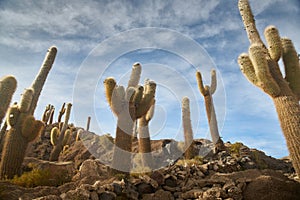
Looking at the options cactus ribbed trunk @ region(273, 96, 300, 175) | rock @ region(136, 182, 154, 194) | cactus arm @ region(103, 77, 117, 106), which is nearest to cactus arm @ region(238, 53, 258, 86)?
cactus ribbed trunk @ region(273, 96, 300, 175)

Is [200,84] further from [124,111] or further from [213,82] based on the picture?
[124,111]

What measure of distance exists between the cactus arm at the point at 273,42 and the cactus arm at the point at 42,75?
865 centimetres

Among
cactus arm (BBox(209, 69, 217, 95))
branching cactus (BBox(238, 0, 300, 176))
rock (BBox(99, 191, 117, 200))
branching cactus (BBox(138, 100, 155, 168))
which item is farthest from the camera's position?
cactus arm (BBox(209, 69, 217, 95))

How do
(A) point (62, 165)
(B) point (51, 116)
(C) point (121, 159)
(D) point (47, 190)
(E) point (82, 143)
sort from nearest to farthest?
(D) point (47, 190) < (C) point (121, 159) < (A) point (62, 165) < (E) point (82, 143) < (B) point (51, 116)

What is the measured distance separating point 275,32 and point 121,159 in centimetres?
656

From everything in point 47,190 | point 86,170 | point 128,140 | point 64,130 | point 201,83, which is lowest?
point 47,190

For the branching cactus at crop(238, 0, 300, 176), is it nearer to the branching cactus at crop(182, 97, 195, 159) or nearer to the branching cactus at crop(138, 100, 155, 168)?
the branching cactus at crop(138, 100, 155, 168)

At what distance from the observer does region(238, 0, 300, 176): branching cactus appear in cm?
691

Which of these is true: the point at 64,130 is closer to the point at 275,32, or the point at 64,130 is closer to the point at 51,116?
the point at 51,116

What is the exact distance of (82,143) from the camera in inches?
748

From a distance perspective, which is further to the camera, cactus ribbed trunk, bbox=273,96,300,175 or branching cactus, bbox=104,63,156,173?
branching cactus, bbox=104,63,156,173

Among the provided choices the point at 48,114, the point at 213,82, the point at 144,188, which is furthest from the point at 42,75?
the point at 48,114

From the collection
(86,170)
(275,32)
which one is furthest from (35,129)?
(275,32)

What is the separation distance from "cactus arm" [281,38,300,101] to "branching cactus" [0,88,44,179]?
27.9 ft
